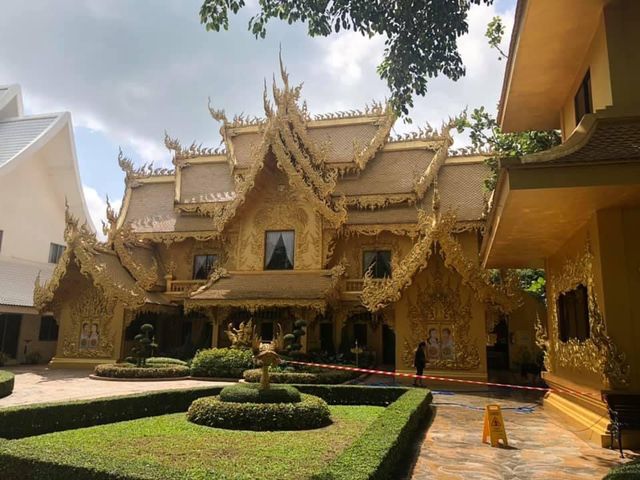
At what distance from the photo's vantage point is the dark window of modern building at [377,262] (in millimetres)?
18547

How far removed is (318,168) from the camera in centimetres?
1941

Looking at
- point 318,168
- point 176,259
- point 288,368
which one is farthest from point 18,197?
point 288,368

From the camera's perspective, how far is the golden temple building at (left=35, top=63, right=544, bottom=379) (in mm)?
17406

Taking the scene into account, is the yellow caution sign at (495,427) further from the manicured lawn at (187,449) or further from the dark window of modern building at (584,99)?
the dark window of modern building at (584,99)

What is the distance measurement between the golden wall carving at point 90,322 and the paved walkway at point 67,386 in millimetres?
1417

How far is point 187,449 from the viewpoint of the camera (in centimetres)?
613

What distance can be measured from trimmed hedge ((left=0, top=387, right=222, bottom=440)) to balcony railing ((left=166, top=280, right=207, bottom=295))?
31.0ft

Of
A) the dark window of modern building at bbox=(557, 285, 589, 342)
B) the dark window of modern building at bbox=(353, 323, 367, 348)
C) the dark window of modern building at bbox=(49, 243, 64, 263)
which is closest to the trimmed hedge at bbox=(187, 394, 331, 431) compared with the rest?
the dark window of modern building at bbox=(557, 285, 589, 342)

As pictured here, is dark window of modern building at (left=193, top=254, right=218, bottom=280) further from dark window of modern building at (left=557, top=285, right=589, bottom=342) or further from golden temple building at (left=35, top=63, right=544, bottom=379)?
dark window of modern building at (left=557, top=285, right=589, bottom=342)

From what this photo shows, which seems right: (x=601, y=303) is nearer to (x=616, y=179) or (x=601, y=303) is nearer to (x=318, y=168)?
(x=616, y=179)

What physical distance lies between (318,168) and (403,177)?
3130mm

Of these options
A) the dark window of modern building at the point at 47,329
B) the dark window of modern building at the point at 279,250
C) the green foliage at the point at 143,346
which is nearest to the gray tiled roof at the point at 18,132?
the dark window of modern building at the point at 47,329

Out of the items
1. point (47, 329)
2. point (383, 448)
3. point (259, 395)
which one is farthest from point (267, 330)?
point (383, 448)

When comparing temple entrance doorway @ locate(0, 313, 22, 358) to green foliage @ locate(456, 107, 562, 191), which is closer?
green foliage @ locate(456, 107, 562, 191)
